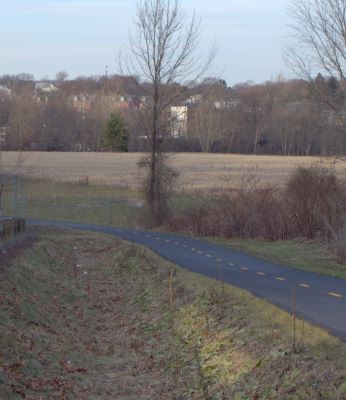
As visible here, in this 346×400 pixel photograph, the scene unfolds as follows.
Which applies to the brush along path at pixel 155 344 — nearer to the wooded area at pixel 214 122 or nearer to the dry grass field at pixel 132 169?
the dry grass field at pixel 132 169

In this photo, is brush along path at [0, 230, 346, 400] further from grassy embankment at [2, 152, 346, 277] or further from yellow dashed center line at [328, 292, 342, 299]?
grassy embankment at [2, 152, 346, 277]

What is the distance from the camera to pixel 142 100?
147 feet

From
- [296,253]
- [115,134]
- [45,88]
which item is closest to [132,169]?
[115,134]

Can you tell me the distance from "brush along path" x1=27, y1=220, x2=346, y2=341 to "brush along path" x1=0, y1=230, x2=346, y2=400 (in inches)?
24.6

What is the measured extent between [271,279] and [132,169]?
5874 cm

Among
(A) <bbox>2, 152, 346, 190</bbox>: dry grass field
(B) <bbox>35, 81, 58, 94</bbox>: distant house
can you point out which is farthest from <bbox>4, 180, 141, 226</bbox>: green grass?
(B) <bbox>35, 81, 58, 94</bbox>: distant house

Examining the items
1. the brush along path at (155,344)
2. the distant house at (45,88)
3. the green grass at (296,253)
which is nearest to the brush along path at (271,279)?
the brush along path at (155,344)

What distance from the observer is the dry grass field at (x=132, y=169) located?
62438 millimetres

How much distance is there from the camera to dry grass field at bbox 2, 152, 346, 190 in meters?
62.4

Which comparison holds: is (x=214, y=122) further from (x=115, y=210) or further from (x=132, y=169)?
(x=115, y=210)

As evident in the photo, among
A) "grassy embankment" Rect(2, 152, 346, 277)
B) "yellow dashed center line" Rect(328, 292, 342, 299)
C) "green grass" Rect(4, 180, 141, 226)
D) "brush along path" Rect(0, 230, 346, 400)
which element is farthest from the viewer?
"green grass" Rect(4, 180, 141, 226)

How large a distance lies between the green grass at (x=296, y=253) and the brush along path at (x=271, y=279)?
0.75 m

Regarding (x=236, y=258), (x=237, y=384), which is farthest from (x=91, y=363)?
(x=236, y=258)

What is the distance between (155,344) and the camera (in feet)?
45.9
